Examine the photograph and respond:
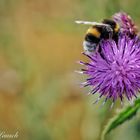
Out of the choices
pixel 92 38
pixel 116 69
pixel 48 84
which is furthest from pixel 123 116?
pixel 48 84

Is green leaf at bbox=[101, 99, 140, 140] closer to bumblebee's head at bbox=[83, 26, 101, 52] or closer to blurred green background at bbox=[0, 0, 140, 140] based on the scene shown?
bumblebee's head at bbox=[83, 26, 101, 52]

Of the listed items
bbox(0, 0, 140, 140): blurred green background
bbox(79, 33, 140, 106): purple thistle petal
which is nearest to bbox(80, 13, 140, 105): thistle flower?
bbox(79, 33, 140, 106): purple thistle petal

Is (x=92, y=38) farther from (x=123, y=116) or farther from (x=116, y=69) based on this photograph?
(x=123, y=116)

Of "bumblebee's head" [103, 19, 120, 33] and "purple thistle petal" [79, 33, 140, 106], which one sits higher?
"bumblebee's head" [103, 19, 120, 33]

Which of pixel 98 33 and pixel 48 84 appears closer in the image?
pixel 98 33

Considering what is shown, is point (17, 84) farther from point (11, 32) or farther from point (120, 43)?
point (120, 43)

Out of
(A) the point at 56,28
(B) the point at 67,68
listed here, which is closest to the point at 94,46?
(A) the point at 56,28
